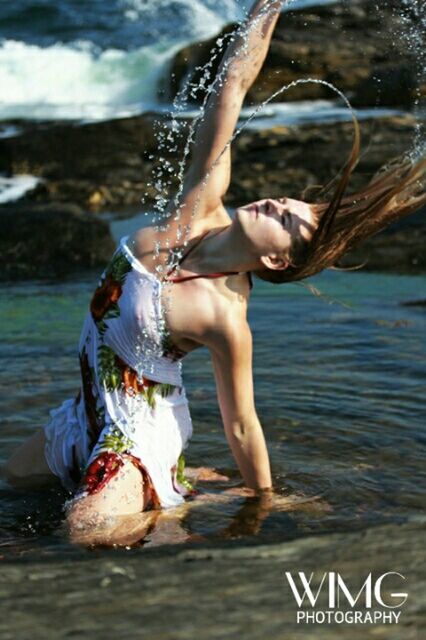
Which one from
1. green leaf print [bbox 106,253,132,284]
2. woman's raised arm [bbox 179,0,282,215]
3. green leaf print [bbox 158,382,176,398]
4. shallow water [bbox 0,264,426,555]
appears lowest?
shallow water [bbox 0,264,426,555]

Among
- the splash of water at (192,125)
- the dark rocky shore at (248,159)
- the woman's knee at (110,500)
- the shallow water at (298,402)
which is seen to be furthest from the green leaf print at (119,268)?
the dark rocky shore at (248,159)

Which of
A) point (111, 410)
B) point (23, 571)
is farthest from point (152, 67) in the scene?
point (23, 571)

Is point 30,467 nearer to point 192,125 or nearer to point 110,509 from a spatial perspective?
point 110,509

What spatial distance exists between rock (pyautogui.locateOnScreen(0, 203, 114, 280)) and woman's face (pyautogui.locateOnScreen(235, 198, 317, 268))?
4.80 meters

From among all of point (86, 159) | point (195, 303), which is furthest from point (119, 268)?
point (86, 159)

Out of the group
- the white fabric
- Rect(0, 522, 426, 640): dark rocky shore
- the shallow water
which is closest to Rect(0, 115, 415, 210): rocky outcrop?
the shallow water

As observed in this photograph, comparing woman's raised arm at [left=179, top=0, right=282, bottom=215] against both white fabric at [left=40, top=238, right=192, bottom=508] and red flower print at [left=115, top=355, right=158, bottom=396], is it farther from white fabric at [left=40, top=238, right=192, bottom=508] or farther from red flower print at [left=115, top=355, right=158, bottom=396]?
red flower print at [left=115, top=355, right=158, bottom=396]

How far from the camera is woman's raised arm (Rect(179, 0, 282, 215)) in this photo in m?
3.76

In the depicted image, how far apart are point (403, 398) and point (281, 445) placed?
0.77 meters

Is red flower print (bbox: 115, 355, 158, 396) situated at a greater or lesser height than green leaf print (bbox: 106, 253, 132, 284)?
lesser

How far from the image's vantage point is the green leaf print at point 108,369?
3.79 m

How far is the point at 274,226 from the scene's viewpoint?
11.6ft

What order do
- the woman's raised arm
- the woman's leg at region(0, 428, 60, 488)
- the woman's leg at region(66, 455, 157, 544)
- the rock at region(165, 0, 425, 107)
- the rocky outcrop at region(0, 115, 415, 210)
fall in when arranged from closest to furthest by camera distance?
1. the woman's leg at region(66, 455, 157, 544)
2. the woman's raised arm
3. the woman's leg at region(0, 428, 60, 488)
4. the rocky outcrop at region(0, 115, 415, 210)
5. the rock at region(165, 0, 425, 107)

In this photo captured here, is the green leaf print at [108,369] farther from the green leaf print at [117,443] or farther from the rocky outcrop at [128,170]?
the rocky outcrop at [128,170]
